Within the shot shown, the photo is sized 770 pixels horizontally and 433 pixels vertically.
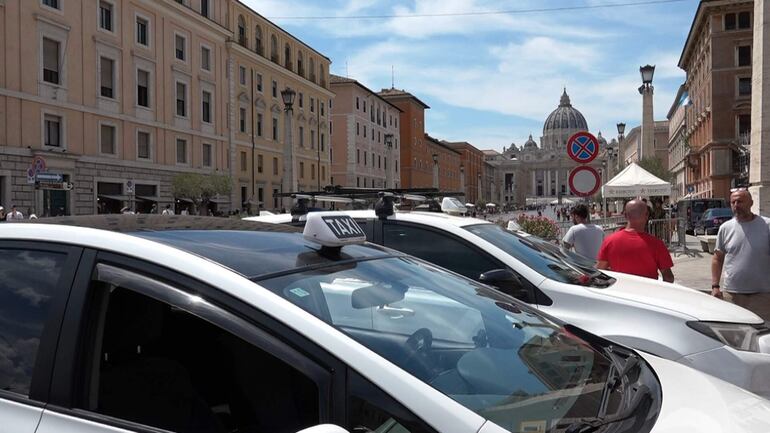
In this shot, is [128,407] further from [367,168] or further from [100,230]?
[367,168]

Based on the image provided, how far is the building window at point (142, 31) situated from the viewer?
36.4m

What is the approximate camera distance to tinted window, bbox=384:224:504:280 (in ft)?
16.4

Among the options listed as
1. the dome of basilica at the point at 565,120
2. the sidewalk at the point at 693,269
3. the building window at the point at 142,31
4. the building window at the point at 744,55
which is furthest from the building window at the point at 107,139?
the dome of basilica at the point at 565,120

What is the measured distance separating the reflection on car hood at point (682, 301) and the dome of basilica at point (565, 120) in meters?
194

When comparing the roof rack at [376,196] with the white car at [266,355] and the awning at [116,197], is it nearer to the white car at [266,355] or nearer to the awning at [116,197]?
the white car at [266,355]

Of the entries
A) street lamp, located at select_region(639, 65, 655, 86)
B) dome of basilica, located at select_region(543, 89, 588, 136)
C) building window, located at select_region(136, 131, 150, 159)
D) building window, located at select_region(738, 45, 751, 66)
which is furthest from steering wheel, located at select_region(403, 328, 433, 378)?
dome of basilica, located at select_region(543, 89, 588, 136)

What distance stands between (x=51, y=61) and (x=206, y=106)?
13088 millimetres

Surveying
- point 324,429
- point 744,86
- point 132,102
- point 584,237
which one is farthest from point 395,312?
point 744,86

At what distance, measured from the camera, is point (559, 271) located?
5121 millimetres

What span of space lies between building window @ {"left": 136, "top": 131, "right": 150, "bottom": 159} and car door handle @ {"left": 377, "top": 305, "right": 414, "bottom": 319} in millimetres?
36830

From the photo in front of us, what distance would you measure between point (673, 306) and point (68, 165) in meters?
32.1

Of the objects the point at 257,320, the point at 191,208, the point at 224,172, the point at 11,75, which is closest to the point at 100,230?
the point at 257,320

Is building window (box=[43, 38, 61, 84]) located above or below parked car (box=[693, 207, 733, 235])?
above

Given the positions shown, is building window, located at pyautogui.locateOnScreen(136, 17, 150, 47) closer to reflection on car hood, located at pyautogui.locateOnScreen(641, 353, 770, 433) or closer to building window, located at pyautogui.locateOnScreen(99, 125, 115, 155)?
building window, located at pyautogui.locateOnScreen(99, 125, 115, 155)
